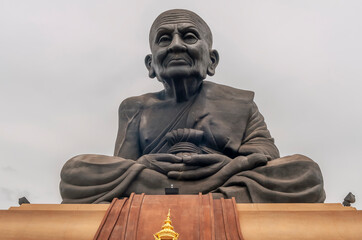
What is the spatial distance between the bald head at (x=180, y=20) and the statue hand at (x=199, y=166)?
2.46 metres

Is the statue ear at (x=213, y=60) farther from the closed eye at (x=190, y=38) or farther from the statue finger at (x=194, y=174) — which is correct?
the statue finger at (x=194, y=174)

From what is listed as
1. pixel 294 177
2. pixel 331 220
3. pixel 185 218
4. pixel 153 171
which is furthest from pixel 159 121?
pixel 331 220

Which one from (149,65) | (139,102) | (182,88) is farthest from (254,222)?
(149,65)

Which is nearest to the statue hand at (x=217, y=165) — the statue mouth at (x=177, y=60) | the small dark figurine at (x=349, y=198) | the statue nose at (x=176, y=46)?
the small dark figurine at (x=349, y=198)

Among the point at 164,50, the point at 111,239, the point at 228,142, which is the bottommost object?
the point at 111,239

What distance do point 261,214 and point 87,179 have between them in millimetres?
2334

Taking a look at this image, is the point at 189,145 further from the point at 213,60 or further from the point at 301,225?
the point at 301,225

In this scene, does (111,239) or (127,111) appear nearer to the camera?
(111,239)

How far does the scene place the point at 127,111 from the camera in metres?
7.86

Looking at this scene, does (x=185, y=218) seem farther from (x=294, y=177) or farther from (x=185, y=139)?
(x=185, y=139)

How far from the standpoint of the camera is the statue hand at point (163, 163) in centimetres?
623

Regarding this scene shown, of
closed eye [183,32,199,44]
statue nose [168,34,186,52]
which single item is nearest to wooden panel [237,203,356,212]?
statue nose [168,34,186,52]

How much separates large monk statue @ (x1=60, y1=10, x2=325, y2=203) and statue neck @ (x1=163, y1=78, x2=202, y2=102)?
15mm

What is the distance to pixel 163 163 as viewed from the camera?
6309mm
